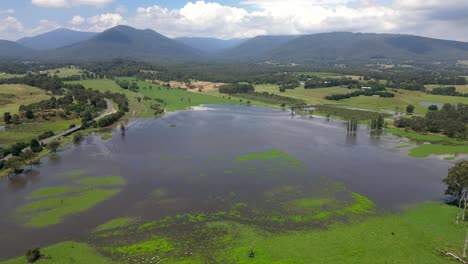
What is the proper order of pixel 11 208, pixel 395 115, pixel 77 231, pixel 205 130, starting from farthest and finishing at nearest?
pixel 395 115, pixel 205 130, pixel 11 208, pixel 77 231

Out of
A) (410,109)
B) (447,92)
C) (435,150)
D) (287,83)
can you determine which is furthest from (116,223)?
(447,92)

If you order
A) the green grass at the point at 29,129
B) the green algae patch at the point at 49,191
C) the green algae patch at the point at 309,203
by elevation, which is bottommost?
the green algae patch at the point at 309,203

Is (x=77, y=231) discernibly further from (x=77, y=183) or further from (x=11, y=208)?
(x=77, y=183)

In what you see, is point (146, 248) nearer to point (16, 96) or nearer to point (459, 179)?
point (459, 179)

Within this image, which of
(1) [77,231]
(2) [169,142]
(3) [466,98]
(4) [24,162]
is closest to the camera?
→ (1) [77,231]

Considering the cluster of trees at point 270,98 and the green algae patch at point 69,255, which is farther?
the cluster of trees at point 270,98

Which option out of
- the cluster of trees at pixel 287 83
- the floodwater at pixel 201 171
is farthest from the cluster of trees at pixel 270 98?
the floodwater at pixel 201 171

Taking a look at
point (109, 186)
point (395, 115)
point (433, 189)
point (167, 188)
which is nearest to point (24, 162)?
point (109, 186)

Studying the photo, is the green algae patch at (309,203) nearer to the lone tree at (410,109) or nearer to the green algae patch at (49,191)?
the green algae patch at (49,191)
